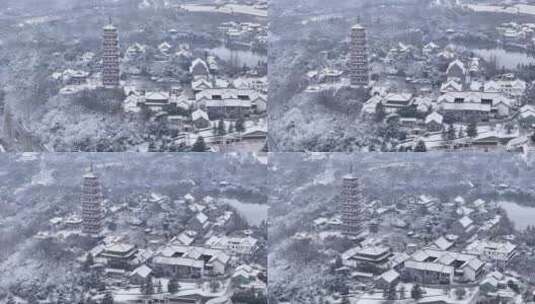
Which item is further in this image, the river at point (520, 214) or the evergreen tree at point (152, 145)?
the evergreen tree at point (152, 145)

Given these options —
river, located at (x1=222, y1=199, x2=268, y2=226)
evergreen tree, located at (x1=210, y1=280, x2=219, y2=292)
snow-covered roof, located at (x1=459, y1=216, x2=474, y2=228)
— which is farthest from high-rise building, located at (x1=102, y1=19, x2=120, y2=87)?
snow-covered roof, located at (x1=459, y1=216, x2=474, y2=228)

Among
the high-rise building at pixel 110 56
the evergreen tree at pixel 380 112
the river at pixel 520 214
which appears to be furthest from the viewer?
the high-rise building at pixel 110 56

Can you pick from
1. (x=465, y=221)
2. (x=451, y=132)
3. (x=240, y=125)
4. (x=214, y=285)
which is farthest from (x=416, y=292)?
(x=240, y=125)

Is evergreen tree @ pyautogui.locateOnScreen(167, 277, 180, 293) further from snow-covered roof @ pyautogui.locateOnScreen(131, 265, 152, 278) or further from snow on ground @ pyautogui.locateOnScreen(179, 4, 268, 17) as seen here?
snow on ground @ pyautogui.locateOnScreen(179, 4, 268, 17)

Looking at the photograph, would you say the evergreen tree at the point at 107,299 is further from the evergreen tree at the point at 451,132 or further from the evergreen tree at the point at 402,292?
the evergreen tree at the point at 451,132

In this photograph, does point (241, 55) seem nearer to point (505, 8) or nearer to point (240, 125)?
point (240, 125)

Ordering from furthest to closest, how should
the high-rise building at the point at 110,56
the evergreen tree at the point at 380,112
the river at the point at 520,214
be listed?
the high-rise building at the point at 110,56, the evergreen tree at the point at 380,112, the river at the point at 520,214

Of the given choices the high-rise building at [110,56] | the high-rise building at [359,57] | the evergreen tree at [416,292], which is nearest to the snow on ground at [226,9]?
the high-rise building at [110,56]
